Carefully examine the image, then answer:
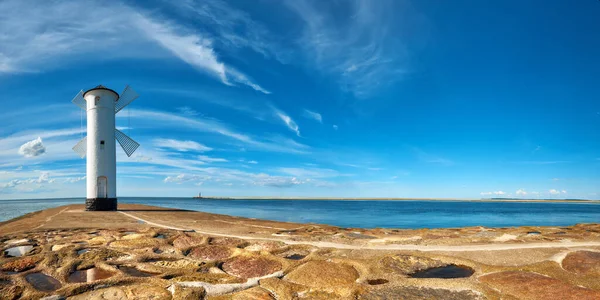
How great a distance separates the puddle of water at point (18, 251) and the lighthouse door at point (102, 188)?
1611cm

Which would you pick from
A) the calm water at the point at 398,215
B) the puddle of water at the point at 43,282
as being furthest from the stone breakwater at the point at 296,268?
the calm water at the point at 398,215

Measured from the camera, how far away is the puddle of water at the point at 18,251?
1068cm

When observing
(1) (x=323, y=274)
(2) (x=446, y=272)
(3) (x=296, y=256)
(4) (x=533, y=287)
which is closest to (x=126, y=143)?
(3) (x=296, y=256)

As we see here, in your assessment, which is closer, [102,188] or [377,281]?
[377,281]

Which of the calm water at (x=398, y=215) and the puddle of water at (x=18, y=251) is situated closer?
the puddle of water at (x=18, y=251)

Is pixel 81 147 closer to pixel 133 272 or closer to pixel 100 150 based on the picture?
pixel 100 150

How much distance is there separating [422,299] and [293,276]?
9.88 ft

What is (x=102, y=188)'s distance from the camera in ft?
87.8

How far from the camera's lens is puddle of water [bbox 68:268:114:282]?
7.88 m

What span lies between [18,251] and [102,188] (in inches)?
670

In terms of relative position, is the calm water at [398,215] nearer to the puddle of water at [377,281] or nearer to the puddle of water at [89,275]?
the puddle of water at [377,281]

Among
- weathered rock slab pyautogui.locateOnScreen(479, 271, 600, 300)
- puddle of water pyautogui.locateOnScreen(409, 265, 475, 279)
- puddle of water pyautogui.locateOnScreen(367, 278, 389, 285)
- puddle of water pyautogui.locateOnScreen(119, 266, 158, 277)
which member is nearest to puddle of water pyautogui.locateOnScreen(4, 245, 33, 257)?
puddle of water pyautogui.locateOnScreen(119, 266, 158, 277)

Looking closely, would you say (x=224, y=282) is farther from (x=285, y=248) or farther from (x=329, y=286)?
(x=285, y=248)

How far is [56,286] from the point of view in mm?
7348
